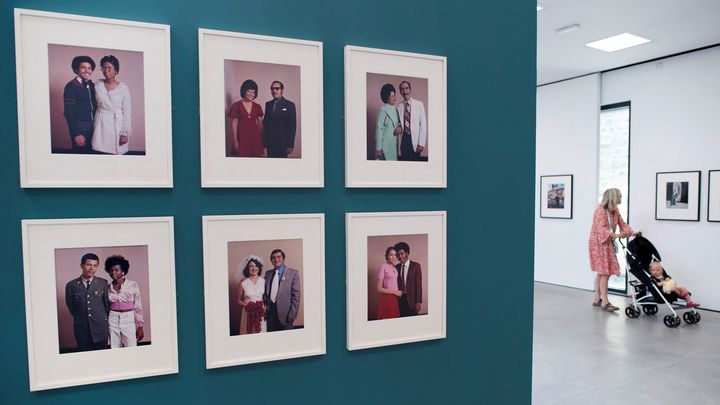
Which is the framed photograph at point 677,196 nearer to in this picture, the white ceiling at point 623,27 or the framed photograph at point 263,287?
the white ceiling at point 623,27

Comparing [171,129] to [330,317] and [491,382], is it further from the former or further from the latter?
[491,382]

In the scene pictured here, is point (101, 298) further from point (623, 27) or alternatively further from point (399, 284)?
point (623, 27)

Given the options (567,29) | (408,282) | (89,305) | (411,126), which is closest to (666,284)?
(567,29)

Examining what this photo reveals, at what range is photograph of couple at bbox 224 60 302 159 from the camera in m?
1.82

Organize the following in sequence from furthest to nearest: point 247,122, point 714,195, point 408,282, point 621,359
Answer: point 714,195
point 621,359
point 408,282
point 247,122

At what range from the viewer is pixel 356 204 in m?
2.04

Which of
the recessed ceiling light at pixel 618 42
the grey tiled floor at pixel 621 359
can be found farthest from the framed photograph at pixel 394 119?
the recessed ceiling light at pixel 618 42

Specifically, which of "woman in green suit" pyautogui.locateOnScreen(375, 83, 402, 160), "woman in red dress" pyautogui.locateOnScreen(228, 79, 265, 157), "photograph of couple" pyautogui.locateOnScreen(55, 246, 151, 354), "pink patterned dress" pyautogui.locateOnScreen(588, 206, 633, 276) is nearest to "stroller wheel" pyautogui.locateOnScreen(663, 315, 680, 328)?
"pink patterned dress" pyautogui.locateOnScreen(588, 206, 633, 276)

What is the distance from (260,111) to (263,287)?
72 cm

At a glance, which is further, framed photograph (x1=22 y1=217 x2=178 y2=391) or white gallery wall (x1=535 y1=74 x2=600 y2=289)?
white gallery wall (x1=535 y1=74 x2=600 y2=289)

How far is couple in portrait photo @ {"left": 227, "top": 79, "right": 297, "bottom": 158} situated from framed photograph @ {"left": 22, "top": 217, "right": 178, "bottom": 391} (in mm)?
420

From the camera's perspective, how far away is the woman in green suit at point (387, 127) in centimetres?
205

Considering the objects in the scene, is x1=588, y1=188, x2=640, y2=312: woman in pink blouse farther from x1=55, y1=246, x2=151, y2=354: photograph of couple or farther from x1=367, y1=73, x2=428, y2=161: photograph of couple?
x1=55, y1=246, x2=151, y2=354: photograph of couple

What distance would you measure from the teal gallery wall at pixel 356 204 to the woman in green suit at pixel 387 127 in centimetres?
17
